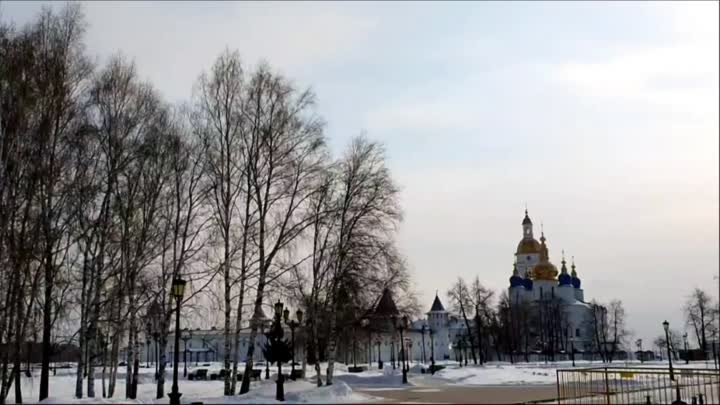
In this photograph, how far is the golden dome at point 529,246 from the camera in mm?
125312

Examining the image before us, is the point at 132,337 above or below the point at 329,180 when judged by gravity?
below

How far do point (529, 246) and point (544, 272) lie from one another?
7071 mm

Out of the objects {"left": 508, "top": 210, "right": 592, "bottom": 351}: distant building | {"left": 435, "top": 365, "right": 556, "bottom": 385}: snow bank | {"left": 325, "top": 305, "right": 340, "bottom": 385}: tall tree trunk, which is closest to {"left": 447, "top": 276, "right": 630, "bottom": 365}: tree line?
{"left": 508, "top": 210, "right": 592, "bottom": 351}: distant building

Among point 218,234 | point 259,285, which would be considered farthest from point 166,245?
point 259,285

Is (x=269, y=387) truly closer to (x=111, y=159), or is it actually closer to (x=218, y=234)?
(x=218, y=234)

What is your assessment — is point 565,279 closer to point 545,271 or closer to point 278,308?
point 545,271

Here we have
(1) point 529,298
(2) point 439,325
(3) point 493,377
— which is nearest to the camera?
(3) point 493,377

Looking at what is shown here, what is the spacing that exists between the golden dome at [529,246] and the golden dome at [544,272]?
15.4 feet

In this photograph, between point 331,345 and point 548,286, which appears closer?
point 331,345

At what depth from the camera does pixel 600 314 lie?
10412 centimetres

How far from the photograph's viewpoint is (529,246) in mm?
125500

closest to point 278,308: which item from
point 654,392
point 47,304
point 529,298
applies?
point 47,304

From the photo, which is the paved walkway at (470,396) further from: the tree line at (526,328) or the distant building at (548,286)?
the distant building at (548,286)

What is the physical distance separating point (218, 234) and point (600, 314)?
286ft
